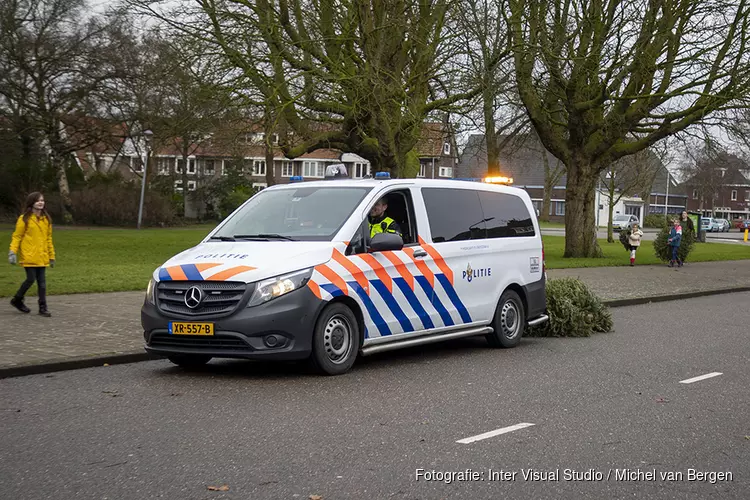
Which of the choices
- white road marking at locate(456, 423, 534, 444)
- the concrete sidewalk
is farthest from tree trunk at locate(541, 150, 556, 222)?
white road marking at locate(456, 423, 534, 444)

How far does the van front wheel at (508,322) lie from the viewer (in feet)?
37.8

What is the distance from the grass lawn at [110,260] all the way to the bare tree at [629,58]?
4723 millimetres

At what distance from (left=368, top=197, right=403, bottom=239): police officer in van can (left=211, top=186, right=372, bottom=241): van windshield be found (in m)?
0.19

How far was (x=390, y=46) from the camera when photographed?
2342cm

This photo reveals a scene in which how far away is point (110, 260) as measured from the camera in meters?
26.2

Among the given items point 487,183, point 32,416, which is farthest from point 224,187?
point 32,416

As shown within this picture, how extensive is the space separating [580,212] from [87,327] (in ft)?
72.9

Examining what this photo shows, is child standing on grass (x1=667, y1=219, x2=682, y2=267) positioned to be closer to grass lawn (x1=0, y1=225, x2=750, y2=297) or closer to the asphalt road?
grass lawn (x1=0, y1=225, x2=750, y2=297)

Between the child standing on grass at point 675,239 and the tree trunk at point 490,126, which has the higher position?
the tree trunk at point 490,126

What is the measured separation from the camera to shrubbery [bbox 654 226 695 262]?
3127 centimetres

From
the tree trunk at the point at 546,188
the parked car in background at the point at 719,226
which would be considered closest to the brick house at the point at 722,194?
the parked car in background at the point at 719,226

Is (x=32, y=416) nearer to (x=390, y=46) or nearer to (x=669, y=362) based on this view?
(x=669, y=362)

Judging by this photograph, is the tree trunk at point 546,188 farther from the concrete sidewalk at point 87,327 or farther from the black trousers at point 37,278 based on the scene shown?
the black trousers at point 37,278

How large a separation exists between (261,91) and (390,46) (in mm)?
3258
